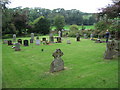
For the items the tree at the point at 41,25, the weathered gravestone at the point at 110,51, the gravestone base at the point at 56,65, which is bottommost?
the gravestone base at the point at 56,65

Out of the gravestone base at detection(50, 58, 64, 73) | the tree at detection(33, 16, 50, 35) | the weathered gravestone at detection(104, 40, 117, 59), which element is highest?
the tree at detection(33, 16, 50, 35)

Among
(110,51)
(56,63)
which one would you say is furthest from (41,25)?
(56,63)

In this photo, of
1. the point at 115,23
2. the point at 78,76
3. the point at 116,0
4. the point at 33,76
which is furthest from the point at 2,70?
the point at 116,0

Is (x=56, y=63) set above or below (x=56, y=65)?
above

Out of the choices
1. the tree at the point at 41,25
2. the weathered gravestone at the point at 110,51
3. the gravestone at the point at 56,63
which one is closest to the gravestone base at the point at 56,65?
the gravestone at the point at 56,63

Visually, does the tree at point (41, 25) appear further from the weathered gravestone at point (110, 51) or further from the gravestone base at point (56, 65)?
the gravestone base at point (56, 65)

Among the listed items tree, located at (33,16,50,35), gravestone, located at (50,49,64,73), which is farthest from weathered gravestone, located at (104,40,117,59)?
tree, located at (33,16,50,35)

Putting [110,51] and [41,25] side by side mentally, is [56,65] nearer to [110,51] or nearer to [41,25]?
[110,51]

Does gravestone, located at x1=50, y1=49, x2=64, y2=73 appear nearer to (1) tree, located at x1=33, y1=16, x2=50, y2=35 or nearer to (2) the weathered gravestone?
(2) the weathered gravestone

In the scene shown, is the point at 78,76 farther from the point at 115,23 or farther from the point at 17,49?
the point at 17,49

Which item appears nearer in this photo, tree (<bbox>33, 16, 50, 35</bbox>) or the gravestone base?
the gravestone base

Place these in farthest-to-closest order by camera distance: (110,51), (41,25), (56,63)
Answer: (41,25) < (110,51) < (56,63)

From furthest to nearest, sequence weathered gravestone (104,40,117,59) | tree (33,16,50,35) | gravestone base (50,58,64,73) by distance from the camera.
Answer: tree (33,16,50,35)
weathered gravestone (104,40,117,59)
gravestone base (50,58,64,73)

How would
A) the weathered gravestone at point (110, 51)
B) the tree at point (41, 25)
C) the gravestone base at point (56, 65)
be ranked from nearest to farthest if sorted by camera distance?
the gravestone base at point (56, 65) < the weathered gravestone at point (110, 51) < the tree at point (41, 25)
